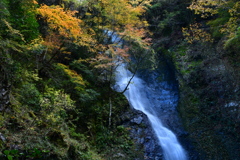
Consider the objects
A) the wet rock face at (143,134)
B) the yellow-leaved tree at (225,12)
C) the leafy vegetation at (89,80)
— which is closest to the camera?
the leafy vegetation at (89,80)

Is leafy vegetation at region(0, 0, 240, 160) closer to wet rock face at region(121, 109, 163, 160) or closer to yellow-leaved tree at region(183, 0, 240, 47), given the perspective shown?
yellow-leaved tree at region(183, 0, 240, 47)

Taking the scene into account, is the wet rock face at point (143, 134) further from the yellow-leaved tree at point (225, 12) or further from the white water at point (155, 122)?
the yellow-leaved tree at point (225, 12)

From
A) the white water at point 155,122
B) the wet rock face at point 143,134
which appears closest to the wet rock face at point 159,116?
the wet rock face at point 143,134

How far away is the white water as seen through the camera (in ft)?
34.4

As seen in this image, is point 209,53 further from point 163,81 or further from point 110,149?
point 110,149

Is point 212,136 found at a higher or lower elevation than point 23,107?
higher

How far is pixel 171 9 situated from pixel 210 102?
11.6 metres

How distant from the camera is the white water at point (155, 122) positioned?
10.5 metres

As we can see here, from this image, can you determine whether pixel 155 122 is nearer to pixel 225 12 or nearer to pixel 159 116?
pixel 159 116

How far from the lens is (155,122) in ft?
41.3

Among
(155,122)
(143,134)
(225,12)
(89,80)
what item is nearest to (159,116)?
(155,122)

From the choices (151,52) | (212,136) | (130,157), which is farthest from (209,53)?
(130,157)

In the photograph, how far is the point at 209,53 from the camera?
14.5 m

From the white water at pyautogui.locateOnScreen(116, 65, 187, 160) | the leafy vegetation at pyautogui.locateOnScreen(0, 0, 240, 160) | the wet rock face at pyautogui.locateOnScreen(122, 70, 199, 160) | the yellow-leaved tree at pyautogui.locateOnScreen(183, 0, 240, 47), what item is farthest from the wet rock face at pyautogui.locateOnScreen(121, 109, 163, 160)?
the yellow-leaved tree at pyautogui.locateOnScreen(183, 0, 240, 47)
